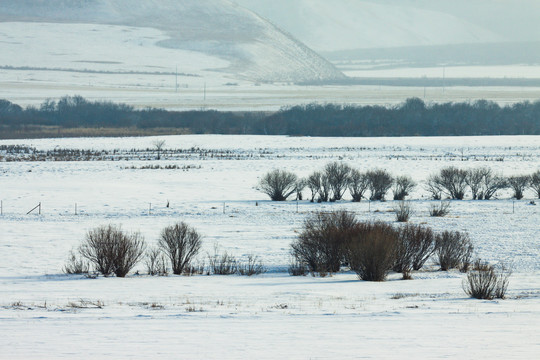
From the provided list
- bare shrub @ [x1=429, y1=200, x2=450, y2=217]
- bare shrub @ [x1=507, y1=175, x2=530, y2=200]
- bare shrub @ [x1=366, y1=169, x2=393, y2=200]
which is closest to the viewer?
bare shrub @ [x1=429, y1=200, x2=450, y2=217]

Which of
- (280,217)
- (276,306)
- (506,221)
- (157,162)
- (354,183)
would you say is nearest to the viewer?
(276,306)

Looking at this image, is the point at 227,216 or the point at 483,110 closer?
the point at 227,216

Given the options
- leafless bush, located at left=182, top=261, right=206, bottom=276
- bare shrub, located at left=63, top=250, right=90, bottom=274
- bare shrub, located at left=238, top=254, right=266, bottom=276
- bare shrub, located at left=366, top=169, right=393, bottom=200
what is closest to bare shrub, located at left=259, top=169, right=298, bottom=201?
bare shrub, located at left=366, top=169, right=393, bottom=200

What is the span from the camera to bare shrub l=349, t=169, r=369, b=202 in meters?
37.8

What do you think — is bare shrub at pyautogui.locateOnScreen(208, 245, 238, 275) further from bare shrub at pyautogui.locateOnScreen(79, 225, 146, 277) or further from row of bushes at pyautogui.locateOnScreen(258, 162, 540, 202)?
row of bushes at pyautogui.locateOnScreen(258, 162, 540, 202)

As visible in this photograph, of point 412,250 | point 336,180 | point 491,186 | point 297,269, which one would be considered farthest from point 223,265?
point 491,186

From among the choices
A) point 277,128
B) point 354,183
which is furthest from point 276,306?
point 277,128

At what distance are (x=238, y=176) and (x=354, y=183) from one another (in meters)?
10.6

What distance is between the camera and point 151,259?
19.2 meters

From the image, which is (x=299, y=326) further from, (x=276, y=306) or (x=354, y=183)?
(x=354, y=183)

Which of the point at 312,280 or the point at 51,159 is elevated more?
the point at 51,159

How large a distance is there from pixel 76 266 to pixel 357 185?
21.5 m

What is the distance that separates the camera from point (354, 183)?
3828 cm

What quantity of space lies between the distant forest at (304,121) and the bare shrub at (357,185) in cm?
5497
